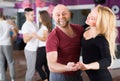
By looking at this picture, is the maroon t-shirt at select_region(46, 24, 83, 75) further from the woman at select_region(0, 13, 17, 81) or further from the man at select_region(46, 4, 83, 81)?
the woman at select_region(0, 13, 17, 81)

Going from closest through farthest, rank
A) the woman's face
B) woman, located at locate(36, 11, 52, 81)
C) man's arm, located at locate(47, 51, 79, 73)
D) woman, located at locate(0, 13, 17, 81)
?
man's arm, located at locate(47, 51, 79, 73)
the woman's face
woman, located at locate(36, 11, 52, 81)
woman, located at locate(0, 13, 17, 81)

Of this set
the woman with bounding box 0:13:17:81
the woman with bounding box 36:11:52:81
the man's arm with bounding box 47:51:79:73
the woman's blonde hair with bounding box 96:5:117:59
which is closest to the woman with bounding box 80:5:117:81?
the woman's blonde hair with bounding box 96:5:117:59

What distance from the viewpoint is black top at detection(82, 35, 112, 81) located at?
184cm

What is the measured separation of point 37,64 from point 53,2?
3222mm

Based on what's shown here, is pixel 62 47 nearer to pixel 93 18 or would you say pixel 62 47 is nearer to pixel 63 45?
pixel 63 45

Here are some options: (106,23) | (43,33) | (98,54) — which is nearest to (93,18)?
(106,23)

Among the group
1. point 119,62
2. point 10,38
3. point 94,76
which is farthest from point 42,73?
point 119,62

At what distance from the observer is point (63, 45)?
183 cm

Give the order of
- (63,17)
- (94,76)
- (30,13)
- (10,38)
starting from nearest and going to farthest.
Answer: (63,17) → (94,76) → (30,13) → (10,38)

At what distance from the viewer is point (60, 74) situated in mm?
1888

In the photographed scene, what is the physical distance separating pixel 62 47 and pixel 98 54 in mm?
272

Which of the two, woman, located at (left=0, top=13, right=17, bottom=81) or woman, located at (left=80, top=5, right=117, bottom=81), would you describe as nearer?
woman, located at (left=80, top=5, right=117, bottom=81)

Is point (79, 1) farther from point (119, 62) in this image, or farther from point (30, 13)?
point (30, 13)

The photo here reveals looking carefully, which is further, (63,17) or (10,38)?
(10,38)
